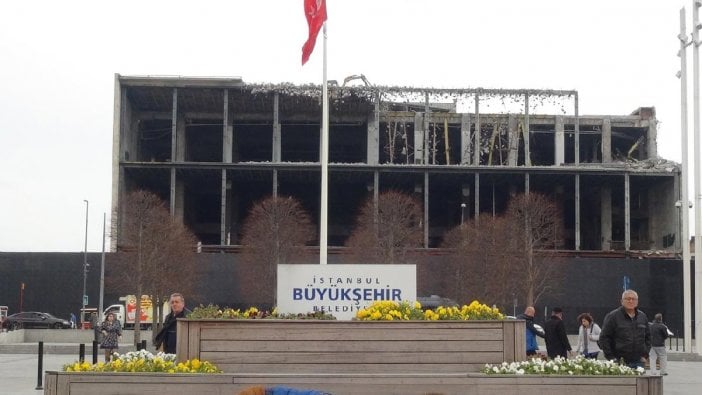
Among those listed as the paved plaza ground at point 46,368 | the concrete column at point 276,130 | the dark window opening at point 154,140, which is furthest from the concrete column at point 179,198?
the paved plaza ground at point 46,368

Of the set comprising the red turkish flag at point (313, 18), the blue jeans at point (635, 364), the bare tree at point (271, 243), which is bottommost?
the blue jeans at point (635, 364)

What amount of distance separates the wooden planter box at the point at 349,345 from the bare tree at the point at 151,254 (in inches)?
1377

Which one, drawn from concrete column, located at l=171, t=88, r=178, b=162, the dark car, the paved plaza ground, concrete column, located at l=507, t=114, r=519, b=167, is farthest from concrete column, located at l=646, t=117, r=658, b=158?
the dark car

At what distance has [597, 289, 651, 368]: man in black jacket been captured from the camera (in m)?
11.6

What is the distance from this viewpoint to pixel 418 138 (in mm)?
66375

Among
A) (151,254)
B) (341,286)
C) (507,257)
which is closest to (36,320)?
Answer: (151,254)

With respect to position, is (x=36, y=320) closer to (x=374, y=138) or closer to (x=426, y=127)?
(x=374, y=138)

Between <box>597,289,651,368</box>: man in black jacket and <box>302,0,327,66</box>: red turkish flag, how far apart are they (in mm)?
12324

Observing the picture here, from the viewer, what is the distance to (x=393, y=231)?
53281mm

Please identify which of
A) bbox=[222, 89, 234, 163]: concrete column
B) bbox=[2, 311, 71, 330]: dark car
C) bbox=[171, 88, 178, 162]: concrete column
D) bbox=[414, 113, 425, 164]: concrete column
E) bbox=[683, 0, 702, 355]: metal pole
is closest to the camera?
bbox=[683, 0, 702, 355]: metal pole

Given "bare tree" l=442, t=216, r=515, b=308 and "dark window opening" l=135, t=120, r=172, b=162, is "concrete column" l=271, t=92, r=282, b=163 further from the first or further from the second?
"bare tree" l=442, t=216, r=515, b=308

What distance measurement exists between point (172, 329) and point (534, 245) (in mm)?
42233

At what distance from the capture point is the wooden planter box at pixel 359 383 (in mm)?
12219

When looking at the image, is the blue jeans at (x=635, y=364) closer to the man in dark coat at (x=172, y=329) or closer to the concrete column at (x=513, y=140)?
the man in dark coat at (x=172, y=329)
